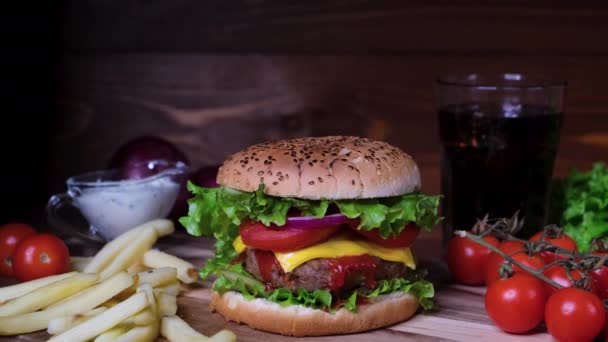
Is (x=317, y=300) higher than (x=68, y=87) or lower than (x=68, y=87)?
lower

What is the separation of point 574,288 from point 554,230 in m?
0.48

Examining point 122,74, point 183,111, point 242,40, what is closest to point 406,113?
point 242,40

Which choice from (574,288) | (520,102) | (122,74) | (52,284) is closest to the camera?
(574,288)

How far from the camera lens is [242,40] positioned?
4398mm

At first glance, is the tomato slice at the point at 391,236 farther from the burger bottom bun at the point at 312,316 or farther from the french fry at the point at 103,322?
the french fry at the point at 103,322

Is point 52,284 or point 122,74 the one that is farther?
point 122,74

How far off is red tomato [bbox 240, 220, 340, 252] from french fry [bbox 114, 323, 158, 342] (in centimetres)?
39

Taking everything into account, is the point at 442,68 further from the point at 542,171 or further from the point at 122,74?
the point at 122,74

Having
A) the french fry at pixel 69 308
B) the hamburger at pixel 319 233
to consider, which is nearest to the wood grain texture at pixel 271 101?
the hamburger at pixel 319 233

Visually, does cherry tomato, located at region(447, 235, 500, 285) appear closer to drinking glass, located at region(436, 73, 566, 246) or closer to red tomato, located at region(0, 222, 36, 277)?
drinking glass, located at region(436, 73, 566, 246)

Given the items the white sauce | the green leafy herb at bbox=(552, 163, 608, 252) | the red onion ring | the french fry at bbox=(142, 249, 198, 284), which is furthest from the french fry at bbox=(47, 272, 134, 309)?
the green leafy herb at bbox=(552, 163, 608, 252)

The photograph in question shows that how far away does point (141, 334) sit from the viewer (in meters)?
2.34

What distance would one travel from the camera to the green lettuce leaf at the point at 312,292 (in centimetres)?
248

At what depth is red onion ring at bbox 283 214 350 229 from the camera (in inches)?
97.0
